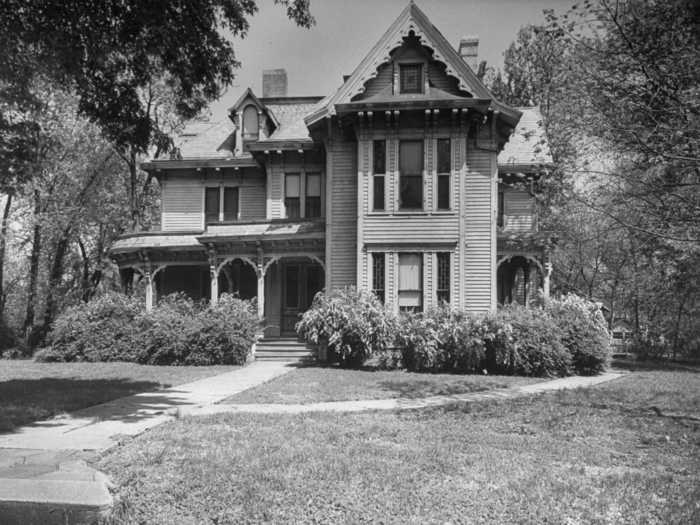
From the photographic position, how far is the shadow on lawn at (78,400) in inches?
332

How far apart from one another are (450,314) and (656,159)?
8.66 metres

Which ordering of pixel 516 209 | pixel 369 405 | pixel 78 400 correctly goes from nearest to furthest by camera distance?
pixel 369 405 → pixel 78 400 → pixel 516 209

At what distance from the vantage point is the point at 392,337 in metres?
16.1

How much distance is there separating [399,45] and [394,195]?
5169 mm

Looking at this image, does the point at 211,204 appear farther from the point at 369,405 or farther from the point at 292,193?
the point at 369,405

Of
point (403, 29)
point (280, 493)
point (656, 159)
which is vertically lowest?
point (280, 493)

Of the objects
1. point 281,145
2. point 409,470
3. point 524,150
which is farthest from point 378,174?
point 409,470

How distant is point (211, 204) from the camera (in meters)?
24.3

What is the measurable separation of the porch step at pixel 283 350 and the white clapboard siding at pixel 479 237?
5860 millimetres

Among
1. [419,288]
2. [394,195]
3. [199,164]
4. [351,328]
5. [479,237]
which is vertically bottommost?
[351,328]

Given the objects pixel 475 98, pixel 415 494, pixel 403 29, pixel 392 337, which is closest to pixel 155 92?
pixel 403 29

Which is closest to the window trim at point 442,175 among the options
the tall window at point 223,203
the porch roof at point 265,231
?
the porch roof at point 265,231

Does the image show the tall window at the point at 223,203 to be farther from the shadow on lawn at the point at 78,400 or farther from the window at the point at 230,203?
the shadow on lawn at the point at 78,400

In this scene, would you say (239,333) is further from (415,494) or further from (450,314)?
(415,494)
